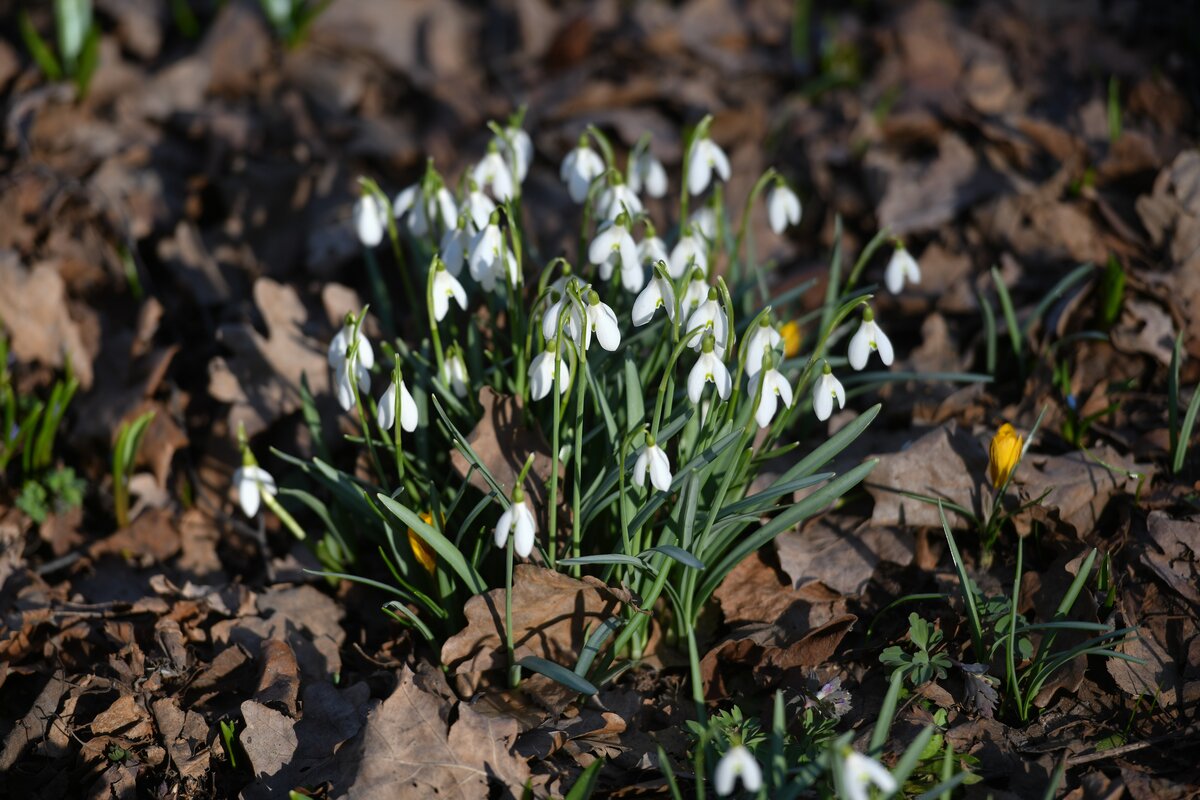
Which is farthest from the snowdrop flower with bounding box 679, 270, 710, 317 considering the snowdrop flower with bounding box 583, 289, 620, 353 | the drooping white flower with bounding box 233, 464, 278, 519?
the drooping white flower with bounding box 233, 464, 278, 519

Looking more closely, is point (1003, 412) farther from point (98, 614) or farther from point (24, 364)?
point (24, 364)

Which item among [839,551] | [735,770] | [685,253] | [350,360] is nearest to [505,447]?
[350,360]

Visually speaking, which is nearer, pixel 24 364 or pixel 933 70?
pixel 24 364

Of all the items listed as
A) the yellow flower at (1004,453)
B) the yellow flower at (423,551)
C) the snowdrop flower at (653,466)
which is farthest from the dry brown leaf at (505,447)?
the yellow flower at (1004,453)

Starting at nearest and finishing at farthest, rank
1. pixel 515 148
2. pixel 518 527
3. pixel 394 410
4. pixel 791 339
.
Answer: pixel 518 527 < pixel 394 410 < pixel 515 148 < pixel 791 339

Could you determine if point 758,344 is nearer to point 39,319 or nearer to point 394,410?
point 394,410

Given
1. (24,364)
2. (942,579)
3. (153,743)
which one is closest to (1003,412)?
(942,579)
